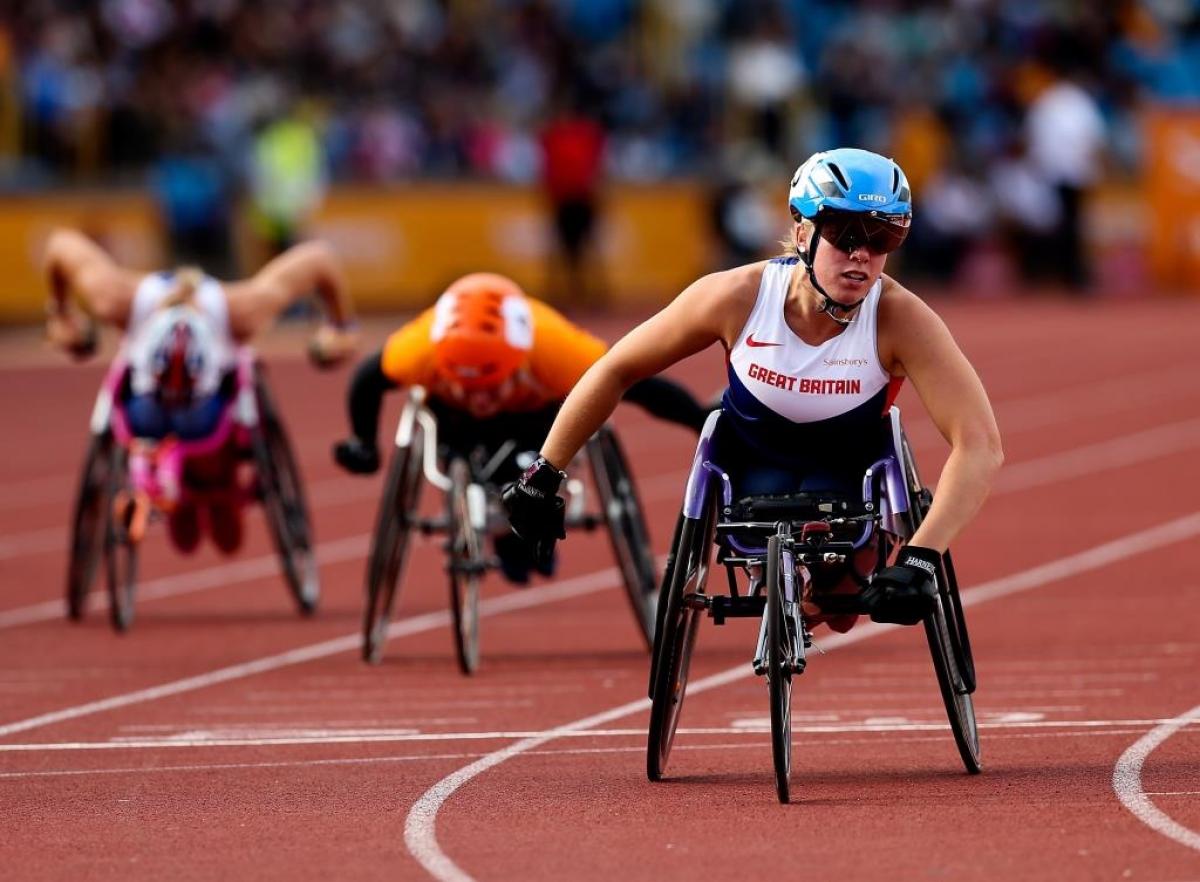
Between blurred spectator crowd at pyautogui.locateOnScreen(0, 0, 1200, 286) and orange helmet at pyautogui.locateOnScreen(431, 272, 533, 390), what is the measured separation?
1790 centimetres

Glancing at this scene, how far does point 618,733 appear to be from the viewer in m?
9.02

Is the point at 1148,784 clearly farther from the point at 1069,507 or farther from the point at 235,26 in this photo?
the point at 235,26

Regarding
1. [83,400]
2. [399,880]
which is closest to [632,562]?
[399,880]

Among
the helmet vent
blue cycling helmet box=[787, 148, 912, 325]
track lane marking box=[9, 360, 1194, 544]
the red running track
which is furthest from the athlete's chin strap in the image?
track lane marking box=[9, 360, 1194, 544]

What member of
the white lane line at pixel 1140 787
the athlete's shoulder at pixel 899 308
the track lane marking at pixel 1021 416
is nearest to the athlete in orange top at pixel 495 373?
the white lane line at pixel 1140 787

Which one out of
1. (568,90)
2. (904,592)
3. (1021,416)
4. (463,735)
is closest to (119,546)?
(463,735)

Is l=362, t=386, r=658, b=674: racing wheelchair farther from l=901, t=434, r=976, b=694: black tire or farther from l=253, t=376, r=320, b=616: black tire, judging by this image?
l=901, t=434, r=976, b=694: black tire

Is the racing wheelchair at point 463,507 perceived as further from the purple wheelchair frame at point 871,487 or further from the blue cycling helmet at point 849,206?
the blue cycling helmet at point 849,206

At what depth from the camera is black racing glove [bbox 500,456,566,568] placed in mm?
7766

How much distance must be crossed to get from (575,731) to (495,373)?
1.87 metres

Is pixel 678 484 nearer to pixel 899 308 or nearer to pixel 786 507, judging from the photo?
pixel 786 507

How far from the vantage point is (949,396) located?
7.59 m

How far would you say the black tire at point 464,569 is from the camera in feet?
34.5

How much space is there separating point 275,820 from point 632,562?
11.9 feet
